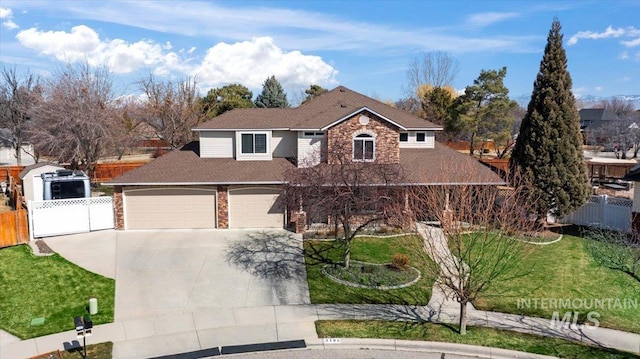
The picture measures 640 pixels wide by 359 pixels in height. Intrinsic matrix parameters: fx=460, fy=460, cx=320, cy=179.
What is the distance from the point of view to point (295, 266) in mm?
17203

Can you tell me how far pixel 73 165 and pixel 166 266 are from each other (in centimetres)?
1815

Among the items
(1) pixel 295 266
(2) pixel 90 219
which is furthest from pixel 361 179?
(2) pixel 90 219

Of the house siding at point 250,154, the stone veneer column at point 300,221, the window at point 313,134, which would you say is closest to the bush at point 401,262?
the stone veneer column at point 300,221

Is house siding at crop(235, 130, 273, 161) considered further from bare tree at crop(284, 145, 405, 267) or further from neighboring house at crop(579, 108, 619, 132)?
neighboring house at crop(579, 108, 619, 132)

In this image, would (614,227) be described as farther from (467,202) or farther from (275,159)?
(275,159)

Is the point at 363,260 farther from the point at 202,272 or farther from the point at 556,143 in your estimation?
the point at 556,143

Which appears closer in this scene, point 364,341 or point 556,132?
point 364,341

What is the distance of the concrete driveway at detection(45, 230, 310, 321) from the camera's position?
47.2 ft

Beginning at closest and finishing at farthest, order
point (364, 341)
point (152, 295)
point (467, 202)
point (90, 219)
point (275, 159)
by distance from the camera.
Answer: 1. point (364, 341)
2. point (467, 202)
3. point (152, 295)
4. point (90, 219)
5. point (275, 159)

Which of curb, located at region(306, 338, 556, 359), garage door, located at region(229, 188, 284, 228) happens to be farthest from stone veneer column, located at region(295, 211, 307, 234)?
curb, located at region(306, 338, 556, 359)

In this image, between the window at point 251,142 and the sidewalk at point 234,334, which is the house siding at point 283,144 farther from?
the sidewalk at point 234,334

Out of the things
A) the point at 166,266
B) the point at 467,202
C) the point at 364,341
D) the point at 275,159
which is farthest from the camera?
the point at 275,159

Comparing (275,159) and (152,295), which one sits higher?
(275,159)

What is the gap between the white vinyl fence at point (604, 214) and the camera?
69.9 ft
